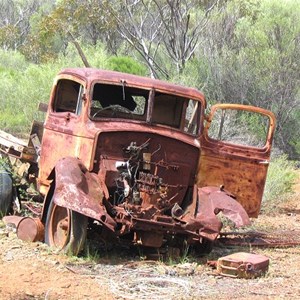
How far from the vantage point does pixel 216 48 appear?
22312 millimetres

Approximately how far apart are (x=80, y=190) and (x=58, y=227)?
2.73 ft

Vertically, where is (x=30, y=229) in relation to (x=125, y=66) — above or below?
below

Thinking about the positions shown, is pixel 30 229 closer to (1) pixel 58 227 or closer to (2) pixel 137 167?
(1) pixel 58 227

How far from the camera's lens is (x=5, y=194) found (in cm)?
938

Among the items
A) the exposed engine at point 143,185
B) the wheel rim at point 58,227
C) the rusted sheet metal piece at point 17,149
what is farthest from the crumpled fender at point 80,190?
the rusted sheet metal piece at point 17,149

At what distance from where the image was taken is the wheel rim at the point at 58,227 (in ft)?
25.1

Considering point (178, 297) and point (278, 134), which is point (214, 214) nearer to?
point (178, 297)

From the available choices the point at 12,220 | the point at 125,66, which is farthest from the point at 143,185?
the point at 125,66

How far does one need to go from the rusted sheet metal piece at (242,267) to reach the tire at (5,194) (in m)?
3.49

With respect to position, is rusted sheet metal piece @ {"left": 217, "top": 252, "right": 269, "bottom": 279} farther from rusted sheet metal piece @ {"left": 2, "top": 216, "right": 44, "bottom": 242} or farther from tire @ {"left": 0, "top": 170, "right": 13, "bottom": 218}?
tire @ {"left": 0, "top": 170, "right": 13, "bottom": 218}

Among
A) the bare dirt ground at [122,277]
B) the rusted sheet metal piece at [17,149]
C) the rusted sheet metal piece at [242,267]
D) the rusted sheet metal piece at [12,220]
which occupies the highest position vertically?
the rusted sheet metal piece at [17,149]

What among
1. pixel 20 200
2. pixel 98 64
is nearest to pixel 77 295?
pixel 20 200

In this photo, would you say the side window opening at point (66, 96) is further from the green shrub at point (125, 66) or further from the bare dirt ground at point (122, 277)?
the green shrub at point (125, 66)

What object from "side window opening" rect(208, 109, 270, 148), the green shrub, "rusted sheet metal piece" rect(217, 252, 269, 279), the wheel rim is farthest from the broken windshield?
the green shrub
